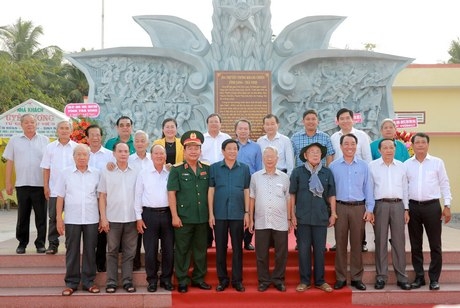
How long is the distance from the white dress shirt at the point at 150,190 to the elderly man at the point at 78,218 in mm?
426

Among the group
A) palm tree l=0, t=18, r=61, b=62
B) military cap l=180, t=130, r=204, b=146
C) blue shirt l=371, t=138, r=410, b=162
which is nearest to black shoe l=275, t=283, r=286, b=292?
military cap l=180, t=130, r=204, b=146

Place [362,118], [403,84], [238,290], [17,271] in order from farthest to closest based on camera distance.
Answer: [403,84], [362,118], [17,271], [238,290]

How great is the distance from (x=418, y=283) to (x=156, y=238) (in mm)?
2599

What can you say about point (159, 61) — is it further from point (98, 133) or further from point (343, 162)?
point (343, 162)

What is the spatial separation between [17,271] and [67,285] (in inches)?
30.6

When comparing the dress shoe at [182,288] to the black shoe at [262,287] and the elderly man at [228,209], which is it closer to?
the elderly man at [228,209]

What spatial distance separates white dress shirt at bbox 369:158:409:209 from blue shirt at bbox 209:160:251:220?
1276 mm

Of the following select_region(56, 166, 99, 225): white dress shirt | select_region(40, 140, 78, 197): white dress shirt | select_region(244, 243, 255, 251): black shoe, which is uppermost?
select_region(40, 140, 78, 197): white dress shirt

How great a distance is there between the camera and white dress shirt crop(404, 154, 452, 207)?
4.82 metres

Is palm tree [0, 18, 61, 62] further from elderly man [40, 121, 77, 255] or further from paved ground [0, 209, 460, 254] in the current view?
elderly man [40, 121, 77, 255]

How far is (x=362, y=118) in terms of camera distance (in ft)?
27.2

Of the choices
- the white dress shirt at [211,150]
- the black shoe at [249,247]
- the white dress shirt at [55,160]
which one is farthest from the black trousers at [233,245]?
the white dress shirt at [55,160]

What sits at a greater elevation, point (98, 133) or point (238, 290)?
point (98, 133)

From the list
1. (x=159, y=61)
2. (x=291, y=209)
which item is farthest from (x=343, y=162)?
(x=159, y=61)
